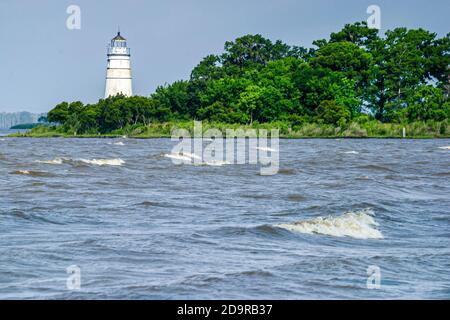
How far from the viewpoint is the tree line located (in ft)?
302

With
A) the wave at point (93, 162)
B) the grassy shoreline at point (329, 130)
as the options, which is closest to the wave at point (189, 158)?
the wave at point (93, 162)

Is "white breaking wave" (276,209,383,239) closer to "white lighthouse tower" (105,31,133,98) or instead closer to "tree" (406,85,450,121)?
"tree" (406,85,450,121)

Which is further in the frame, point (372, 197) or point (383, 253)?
point (372, 197)

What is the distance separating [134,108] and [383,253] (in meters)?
80.6

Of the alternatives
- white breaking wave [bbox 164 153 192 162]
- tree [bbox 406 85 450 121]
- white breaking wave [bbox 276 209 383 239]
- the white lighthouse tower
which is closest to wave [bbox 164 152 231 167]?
white breaking wave [bbox 164 153 192 162]

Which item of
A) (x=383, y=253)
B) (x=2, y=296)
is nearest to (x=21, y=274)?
(x=2, y=296)

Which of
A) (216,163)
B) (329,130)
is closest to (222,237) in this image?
(216,163)

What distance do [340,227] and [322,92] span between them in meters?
77.3

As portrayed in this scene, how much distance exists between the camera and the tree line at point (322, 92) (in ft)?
302

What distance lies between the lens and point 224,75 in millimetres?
105125

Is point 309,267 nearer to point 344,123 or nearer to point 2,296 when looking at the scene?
point 2,296

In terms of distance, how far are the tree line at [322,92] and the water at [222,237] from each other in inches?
2385

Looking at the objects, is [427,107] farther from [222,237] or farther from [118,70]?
[222,237]

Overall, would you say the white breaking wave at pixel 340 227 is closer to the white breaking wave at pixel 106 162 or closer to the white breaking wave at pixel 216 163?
the white breaking wave at pixel 216 163
